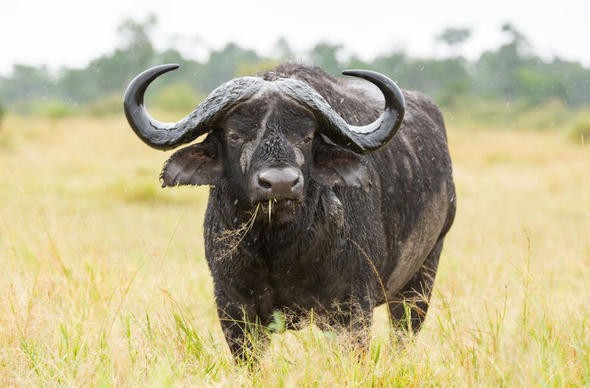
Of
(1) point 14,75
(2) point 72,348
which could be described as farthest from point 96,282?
(1) point 14,75

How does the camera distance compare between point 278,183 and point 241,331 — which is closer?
point 278,183

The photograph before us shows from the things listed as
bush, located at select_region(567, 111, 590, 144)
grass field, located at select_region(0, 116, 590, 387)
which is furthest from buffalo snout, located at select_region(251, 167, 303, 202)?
bush, located at select_region(567, 111, 590, 144)

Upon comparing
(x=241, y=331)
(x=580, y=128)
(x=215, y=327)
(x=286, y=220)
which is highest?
(x=286, y=220)

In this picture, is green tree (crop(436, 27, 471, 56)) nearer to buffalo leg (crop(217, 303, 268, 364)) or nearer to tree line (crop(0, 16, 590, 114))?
tree line (crop(0, 16, 590, 114))

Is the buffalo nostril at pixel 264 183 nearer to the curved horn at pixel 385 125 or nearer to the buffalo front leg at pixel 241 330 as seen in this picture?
the curved horn at pixel 385 125

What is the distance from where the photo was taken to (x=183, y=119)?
398 centimetres

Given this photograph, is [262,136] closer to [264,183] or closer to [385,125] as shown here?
[264,183]

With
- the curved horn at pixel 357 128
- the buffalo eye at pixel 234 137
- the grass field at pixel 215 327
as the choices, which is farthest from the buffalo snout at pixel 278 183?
the grass field at pixel 215 327

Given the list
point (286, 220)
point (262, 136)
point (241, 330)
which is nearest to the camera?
point (262, 136)

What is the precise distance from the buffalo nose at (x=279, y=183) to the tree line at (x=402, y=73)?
136 ft

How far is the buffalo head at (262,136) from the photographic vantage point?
3.80 m

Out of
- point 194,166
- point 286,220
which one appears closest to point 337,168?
point 286,220

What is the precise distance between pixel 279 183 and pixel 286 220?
16.1 inches

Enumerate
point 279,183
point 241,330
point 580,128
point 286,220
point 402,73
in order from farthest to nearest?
point 402,73, point 580,128, point 241,330, point 286,220, point 279,183
